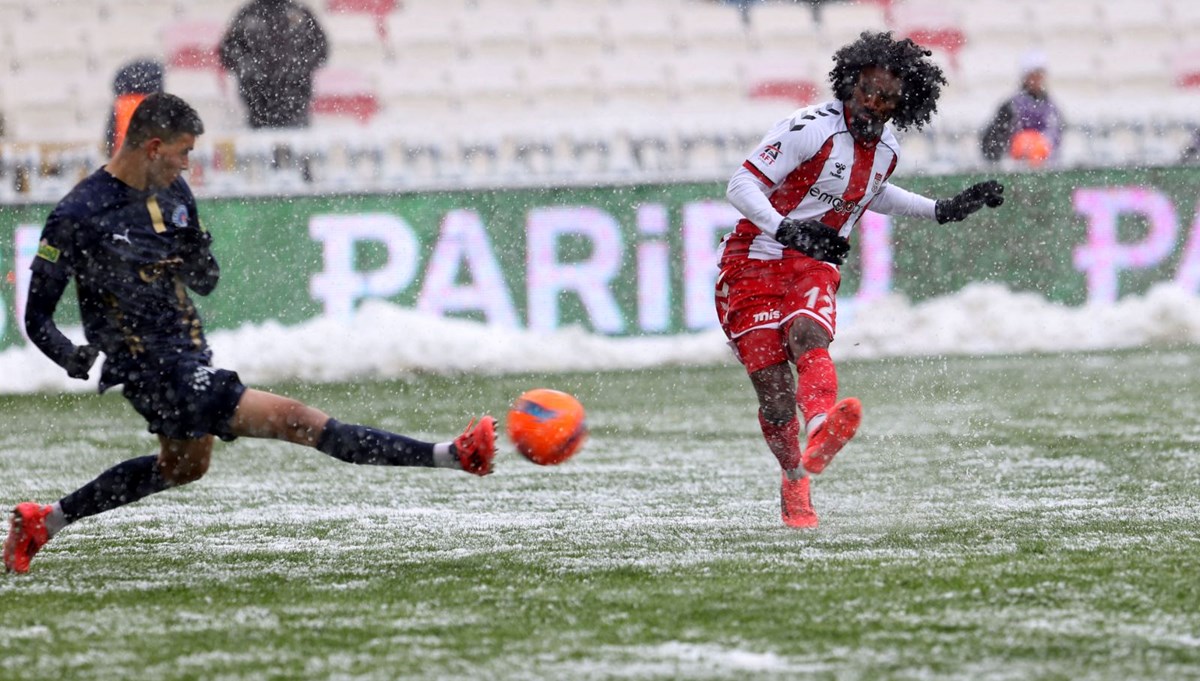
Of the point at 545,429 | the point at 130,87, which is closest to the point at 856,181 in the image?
the point at 545,429

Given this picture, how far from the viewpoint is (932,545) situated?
600 cm

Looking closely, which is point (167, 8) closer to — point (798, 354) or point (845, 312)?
point (845, 312)

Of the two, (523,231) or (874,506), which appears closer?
(874,506)

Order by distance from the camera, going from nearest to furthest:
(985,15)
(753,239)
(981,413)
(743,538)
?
(743,538), (753,239), (981,413), (985,15)

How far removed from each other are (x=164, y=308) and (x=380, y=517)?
1636mm

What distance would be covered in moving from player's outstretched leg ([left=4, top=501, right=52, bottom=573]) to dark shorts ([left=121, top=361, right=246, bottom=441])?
20.0 inches

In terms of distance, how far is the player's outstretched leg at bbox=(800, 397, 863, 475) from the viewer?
6.22 m

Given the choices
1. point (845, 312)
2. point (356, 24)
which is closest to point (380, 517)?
point (845, 312)

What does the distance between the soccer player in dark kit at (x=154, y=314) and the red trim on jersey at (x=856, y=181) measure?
1.82m

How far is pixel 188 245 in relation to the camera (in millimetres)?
5910

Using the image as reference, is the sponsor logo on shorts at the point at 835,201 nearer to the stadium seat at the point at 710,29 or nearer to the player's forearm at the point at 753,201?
the player's forearm at the point at 753,201

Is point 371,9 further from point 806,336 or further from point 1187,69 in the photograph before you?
point 806,336

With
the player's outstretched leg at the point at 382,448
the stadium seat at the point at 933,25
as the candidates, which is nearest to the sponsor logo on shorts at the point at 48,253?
the player's outstretched leg at the point at 382,448

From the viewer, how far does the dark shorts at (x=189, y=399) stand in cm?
573
